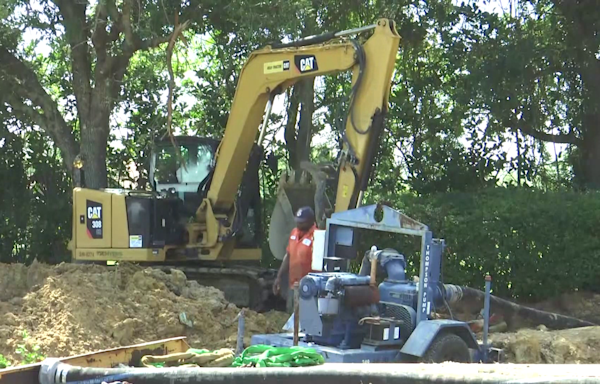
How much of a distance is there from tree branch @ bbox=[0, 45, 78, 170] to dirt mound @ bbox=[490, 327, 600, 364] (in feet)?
32.1

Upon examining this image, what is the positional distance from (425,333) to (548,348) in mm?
2294

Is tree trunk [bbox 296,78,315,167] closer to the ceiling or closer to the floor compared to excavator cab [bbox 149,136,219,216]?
closer to the ceiling

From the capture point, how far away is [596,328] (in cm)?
966

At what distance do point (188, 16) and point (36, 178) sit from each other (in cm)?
539

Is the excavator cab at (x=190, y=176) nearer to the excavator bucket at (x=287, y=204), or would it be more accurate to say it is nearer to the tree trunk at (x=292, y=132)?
the excavator bucket at (x=287, y=204)

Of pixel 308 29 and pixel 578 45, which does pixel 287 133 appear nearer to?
pixel 308 29

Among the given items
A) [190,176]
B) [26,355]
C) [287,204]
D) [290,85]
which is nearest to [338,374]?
[26,355]

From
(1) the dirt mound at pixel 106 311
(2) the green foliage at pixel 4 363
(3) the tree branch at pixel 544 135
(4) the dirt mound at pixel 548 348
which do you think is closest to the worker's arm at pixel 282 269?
(1) the dirt mound at pixel 106 311

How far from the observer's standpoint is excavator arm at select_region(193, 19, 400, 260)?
9844mm

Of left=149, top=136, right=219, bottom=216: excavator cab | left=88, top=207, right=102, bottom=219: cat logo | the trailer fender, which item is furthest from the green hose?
left=149, top=136, right=219, bottom=216: excavator cab

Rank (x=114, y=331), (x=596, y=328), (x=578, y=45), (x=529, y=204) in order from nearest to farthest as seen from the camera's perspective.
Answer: (x=114, y=331) → (x=596, y=328) → (x=529, y=204) → (x=578, y=45)

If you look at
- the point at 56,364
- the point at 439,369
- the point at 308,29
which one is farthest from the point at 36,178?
the point at 439,369

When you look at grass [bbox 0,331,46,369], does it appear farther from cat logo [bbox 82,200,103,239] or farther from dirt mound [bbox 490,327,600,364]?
dirt mound [bbox 490,327,600,364]

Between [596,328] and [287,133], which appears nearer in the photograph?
[596,328]
